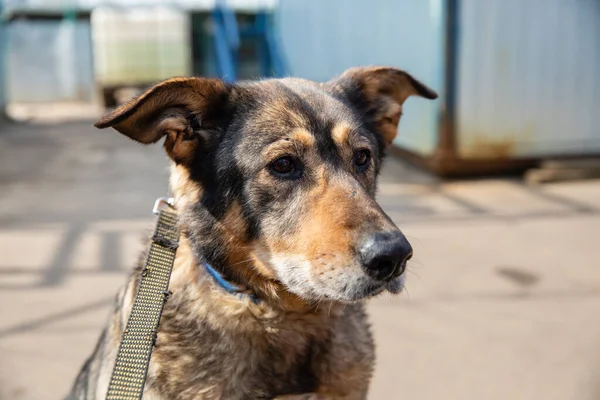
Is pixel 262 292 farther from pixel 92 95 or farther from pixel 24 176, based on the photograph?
pixel 92 95

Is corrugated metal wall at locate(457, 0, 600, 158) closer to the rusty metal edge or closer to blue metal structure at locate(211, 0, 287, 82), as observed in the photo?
the rusty metal edge

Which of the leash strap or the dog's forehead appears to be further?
the dog's forehead

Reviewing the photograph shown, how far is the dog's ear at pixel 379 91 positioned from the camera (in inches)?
101

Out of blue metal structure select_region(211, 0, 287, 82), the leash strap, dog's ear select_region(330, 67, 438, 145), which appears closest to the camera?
the leash strap

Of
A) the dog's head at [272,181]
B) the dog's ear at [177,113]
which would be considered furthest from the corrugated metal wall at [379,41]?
the dog's ear at [177,113]

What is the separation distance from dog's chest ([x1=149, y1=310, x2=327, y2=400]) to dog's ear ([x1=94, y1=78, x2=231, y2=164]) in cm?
60

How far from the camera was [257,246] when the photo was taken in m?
2.12

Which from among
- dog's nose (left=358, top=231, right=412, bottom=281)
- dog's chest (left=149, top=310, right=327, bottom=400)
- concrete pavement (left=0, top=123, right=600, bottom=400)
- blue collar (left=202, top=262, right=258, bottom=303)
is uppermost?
dog's nose (left=358, top=231, right=412, bottom=281)

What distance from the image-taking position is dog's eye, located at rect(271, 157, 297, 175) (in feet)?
7.04

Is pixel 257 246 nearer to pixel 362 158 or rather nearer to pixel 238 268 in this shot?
pixel 238 268

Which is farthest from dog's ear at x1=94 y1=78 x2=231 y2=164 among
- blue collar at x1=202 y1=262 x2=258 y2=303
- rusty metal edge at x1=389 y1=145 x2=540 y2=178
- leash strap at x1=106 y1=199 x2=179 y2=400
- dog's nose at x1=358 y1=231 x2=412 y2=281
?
rusty metal edge at x1=389 y1=145 x2=540 y2=178

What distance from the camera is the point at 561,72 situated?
765cm

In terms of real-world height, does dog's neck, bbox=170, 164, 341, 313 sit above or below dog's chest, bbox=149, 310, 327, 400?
above

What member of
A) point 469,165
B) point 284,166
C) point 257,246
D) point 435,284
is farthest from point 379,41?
point 257,246
